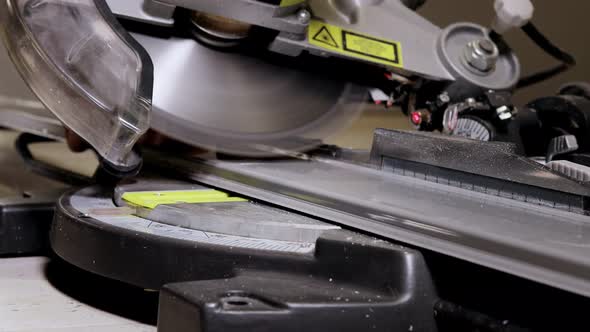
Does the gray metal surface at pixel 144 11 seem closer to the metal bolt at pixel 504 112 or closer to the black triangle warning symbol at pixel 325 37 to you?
the black triangle warning symbol at pixel 325 37

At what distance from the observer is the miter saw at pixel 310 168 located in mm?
862

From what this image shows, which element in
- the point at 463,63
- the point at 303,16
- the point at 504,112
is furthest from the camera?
the point at 463,63

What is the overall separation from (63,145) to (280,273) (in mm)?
1726

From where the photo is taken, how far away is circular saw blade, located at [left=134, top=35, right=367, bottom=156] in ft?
4.80

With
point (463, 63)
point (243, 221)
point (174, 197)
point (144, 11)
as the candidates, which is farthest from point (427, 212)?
point (463, 63)

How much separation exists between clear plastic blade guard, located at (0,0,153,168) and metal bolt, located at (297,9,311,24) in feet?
1.35

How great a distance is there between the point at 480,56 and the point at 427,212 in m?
0.83

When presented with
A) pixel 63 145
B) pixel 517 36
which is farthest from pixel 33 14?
pixel 517 36

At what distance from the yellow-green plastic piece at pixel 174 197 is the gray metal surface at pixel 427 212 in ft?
0.10

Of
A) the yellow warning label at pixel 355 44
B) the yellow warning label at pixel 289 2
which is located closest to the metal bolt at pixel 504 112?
the yellow warning label at pixel 355 44

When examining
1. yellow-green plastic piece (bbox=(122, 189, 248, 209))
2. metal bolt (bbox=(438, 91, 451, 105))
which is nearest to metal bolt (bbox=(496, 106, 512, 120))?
metal bolt (bbox=(438, 91, 451, 105))

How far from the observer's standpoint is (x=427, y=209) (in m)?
1.05

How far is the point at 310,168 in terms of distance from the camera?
4.66 ft

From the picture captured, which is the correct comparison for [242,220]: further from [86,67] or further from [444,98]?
[444,98]
